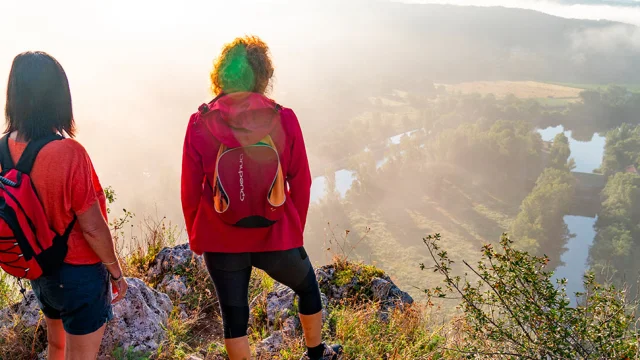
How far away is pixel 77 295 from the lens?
1760 millimetres

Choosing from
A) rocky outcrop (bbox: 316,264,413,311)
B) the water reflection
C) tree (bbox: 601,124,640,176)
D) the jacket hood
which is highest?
the jacket hood

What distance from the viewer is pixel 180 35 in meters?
128

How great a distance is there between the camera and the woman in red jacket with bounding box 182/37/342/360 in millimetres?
1958

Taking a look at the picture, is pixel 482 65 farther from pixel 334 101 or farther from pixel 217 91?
pixel 217 91

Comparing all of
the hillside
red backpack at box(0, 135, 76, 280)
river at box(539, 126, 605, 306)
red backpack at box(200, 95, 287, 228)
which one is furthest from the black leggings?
river at box(539, 126, 605, 306)

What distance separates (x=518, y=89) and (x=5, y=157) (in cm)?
Answer: 15375

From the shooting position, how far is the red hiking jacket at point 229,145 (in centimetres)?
199

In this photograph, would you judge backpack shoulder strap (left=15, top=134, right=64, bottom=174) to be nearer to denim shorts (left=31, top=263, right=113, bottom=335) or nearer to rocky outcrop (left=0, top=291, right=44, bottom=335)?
denim shorts (left=31, top=263, right=113, bottom=335)

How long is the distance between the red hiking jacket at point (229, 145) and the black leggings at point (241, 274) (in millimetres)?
53

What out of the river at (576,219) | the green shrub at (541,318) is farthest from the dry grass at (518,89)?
the green shrub at (541,318)

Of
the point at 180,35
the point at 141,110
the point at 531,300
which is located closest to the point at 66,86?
the point at 531,300

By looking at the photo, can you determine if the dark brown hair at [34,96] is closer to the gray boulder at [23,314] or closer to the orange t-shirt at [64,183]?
the orange t-shirt at [64,183]

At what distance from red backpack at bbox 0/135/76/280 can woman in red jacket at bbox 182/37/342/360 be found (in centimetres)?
59

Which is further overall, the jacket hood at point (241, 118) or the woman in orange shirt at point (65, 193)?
the jacket hood at point (241, 118)
